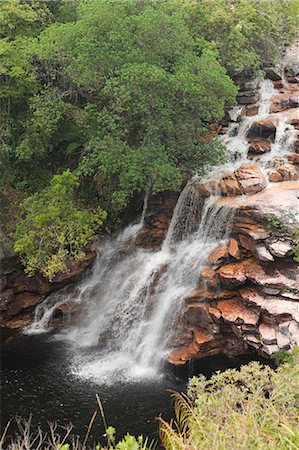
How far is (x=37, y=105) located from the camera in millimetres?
14977

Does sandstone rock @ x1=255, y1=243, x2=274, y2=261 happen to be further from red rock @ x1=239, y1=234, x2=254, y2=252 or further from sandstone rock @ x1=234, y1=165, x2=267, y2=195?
sandstone rock @ x1=234, y1=165, x2=267, y2=195

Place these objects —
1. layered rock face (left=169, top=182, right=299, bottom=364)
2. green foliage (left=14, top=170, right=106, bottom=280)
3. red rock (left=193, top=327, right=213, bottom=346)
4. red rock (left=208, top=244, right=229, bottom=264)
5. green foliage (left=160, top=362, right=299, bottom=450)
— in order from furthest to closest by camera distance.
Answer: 1. green foliage (left=14, top=170, right=106, bottom=280)
2. red rock (left=208, top=244, right=229, bottom=264)
3. red rock (left=193, top=327, right=213, bottom=346)
4. layered rock face (left=169, top=182, right=299, bottom=364)
5. green foliage (left=160, top=362, right=299, bottom=450)

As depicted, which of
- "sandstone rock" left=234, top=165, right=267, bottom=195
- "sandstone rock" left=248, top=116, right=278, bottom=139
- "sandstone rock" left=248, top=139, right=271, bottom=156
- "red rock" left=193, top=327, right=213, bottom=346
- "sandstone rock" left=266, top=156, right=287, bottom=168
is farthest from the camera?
"sandstone rock" left=248, top=116, right=278, bottom=139

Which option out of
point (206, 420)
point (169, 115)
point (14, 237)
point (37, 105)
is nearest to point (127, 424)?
point (206, 420)

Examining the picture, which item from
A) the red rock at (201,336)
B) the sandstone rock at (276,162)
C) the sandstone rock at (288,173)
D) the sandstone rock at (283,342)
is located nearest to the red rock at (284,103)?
the sandstone rock at (276,162)

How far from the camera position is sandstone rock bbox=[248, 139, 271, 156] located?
1603cm

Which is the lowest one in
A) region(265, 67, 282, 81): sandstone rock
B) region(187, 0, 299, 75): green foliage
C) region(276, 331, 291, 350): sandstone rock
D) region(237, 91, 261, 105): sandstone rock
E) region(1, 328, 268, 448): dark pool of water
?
region(1, 328, 268, 448): dark pool of water

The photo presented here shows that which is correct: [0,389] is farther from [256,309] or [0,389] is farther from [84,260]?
[256,309]

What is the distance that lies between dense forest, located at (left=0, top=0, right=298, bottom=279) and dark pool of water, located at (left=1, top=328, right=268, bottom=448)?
8.80 ft

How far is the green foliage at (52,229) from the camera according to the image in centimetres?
1323

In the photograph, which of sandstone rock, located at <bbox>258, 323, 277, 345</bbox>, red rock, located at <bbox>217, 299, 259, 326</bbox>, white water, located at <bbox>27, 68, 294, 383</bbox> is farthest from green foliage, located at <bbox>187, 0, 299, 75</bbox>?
sandstone rock, located at <bbox>258, 323, 277, 345</bbox>

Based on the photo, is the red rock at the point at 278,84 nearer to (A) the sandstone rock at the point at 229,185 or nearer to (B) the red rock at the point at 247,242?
(A) the sandstone rock at the point at 229,185

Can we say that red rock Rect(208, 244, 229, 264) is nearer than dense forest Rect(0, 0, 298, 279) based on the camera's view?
Yes

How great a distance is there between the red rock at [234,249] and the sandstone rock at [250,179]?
2185 millimetres
